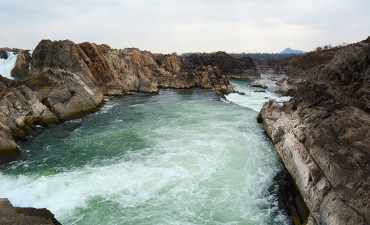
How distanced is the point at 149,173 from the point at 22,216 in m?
7.53

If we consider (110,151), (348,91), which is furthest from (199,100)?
(348,91)

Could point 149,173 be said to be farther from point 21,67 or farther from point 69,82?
point 21,67

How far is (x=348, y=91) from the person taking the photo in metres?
16.5

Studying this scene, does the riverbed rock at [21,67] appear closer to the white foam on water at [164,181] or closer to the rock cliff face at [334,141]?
the white foam on water at [164,181]

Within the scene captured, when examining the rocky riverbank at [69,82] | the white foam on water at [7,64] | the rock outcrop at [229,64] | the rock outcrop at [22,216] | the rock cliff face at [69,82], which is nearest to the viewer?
the rock outcrop at [22,216]

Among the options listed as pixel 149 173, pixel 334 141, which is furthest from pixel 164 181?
pixel 334 141

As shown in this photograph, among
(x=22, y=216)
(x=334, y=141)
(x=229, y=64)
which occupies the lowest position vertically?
(x=22, y=216)

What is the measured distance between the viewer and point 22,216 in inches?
404

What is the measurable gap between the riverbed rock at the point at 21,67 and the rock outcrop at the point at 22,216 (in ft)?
115

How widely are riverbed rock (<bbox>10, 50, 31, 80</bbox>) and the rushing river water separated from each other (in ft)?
58.5

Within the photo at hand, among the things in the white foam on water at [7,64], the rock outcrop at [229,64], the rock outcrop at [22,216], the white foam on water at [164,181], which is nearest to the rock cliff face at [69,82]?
the white foam on water at [7,64]

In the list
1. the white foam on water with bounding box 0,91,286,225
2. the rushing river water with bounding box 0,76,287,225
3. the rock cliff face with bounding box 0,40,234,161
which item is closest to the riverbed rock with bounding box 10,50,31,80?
the rock cliff face with bounding box 0,40,234,161

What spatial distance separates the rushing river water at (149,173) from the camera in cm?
1334

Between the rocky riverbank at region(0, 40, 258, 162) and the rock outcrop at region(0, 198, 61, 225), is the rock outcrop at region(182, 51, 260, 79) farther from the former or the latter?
the rock outcrop at region(0, 198, 61, 225)
